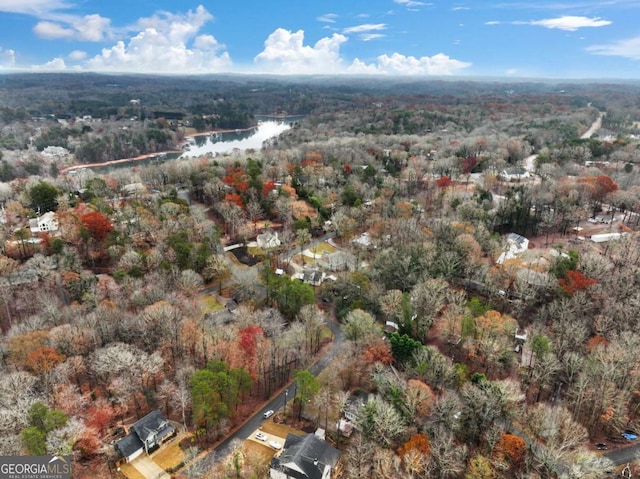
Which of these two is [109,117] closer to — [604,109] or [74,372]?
[74,372]

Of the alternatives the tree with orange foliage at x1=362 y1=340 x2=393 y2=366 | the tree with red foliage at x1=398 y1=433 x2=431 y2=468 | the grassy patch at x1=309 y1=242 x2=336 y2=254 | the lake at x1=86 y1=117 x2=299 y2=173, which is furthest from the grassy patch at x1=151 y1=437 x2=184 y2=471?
the lake at x1=86 y1=117 x2=299 y2=173

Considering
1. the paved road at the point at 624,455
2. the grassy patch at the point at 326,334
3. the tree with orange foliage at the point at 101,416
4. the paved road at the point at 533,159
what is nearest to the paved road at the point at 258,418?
the grassy patch at the point at 326,334

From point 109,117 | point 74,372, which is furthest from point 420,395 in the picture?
point 109,117

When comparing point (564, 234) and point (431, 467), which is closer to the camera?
point (431, 467)

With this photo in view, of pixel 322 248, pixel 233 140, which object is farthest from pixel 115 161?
pixel 322 248

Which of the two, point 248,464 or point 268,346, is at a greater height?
point 268,346

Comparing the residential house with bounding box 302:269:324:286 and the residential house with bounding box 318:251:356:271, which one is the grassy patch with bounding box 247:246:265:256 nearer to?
the residential house with bounding box 318:251:356:271

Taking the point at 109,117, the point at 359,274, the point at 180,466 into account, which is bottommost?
the point at 180,466
